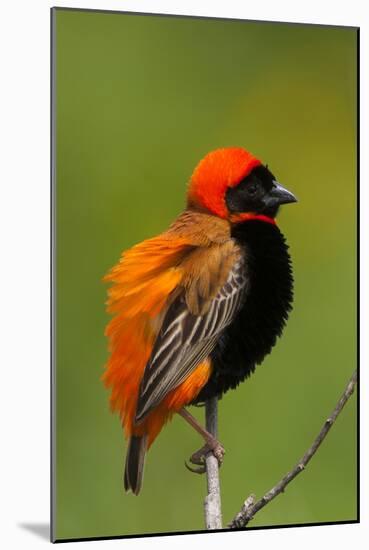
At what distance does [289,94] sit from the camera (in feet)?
16.4

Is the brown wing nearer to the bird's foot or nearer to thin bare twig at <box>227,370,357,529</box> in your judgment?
the bird's foot

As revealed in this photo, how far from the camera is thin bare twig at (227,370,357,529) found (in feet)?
14.4

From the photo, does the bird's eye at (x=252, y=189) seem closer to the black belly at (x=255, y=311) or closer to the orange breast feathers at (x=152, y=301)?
the black belly at (x=255, y=311)

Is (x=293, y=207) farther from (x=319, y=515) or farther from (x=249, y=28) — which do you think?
(x=319, y=515)

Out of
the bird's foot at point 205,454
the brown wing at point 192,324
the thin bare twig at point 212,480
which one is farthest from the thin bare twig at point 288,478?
the brown wing at point 192,324

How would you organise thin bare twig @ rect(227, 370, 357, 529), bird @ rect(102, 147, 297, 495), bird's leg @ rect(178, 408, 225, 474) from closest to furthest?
thin bare twig @ rect(227, 370, 357, 529), bird @ rect(102, 147, 297, 495), bird's leg @ rect(178, 408, 225, 474)

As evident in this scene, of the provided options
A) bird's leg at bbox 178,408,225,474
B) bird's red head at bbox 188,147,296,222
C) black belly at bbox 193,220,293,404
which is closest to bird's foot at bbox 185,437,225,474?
bird's leg at bbox 178,408,225,474

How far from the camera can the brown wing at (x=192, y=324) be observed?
176 inches

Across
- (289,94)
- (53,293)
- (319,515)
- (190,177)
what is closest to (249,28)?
(289,94)

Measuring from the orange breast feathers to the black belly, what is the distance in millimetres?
75

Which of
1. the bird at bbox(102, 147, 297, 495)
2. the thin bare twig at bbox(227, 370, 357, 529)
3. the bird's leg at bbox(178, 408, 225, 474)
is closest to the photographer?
the thin bare twig at bbox(227, 370, 357, 529)

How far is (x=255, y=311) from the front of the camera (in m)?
4.68

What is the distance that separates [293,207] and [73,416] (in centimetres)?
128

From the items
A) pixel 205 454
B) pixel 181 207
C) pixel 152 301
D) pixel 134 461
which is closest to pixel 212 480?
pixel 205 454
